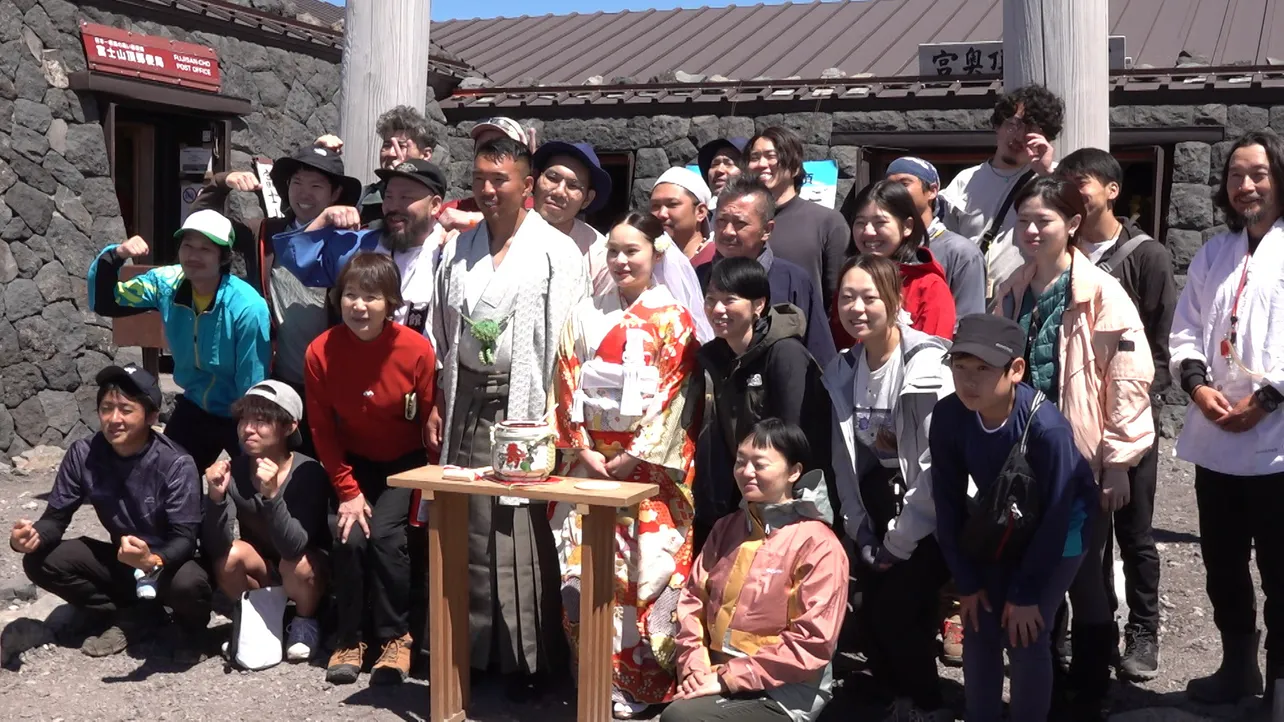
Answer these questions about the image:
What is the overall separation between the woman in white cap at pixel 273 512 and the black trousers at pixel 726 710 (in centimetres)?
161

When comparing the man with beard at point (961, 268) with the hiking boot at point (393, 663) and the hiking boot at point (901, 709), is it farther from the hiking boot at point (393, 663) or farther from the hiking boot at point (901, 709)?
the hiking boot at point (393, 663)

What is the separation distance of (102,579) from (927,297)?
3.05m

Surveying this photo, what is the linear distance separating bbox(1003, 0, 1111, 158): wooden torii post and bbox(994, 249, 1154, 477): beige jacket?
126cm

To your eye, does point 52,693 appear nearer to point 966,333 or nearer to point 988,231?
point 966,333

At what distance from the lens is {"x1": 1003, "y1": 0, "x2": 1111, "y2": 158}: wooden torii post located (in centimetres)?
472

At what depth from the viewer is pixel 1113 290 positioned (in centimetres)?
365

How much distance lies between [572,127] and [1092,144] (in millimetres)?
6064

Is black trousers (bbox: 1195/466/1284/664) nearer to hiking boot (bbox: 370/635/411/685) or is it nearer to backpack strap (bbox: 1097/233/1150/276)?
backpack strap (bbox: 1097/233/1150/276)

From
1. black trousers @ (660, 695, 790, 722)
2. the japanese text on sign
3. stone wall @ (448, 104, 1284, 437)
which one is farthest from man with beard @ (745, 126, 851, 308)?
the japanese text on sign

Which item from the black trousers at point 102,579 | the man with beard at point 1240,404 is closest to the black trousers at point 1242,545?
the man with beard at point 1240,404

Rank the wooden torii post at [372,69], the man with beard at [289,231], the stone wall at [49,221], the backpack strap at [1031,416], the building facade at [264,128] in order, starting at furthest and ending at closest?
the building facade at [264,128]
the stone wall at [49,221]
the wooden torii post at [372,69]
the man with beard at [289,231]
the backpack strap at [1031,416]

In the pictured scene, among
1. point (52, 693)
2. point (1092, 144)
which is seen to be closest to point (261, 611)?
point (52, 693)

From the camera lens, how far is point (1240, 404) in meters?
3.66

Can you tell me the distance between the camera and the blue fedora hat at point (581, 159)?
175 inches
